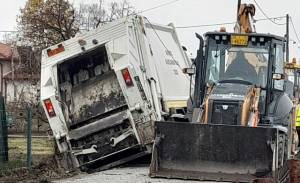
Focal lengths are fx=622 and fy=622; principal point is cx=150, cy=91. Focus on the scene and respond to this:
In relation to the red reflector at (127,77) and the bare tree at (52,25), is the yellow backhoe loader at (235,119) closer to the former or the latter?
the red reflector at (127,77)

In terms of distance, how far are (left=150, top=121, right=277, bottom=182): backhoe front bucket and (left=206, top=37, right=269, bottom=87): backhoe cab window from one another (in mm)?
1809

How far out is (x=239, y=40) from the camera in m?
11.9

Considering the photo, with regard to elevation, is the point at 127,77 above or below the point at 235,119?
above

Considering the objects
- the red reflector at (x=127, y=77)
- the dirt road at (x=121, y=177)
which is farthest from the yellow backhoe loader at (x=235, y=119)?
the red reflector at (x=127, y=77)

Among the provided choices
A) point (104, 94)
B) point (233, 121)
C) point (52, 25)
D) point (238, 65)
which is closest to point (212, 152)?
point (233, 121)

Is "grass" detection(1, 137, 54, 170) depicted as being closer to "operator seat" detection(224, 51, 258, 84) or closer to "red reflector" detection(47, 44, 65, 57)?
"red reflector" detection(47, 44, 65, 57)

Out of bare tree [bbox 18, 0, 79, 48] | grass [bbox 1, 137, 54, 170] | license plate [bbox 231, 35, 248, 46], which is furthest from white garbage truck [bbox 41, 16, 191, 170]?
bare tree [bbox 18, 0, 79, 48]

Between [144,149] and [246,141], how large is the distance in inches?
113

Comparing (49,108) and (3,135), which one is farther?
(3,135)

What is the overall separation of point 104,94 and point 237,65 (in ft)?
9.25

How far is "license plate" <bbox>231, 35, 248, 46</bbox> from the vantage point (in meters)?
11.9

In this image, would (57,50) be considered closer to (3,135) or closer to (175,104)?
(3,135)

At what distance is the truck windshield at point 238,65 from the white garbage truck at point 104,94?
1.48m

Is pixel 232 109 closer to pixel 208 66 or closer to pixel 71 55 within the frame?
pixel 208 66
